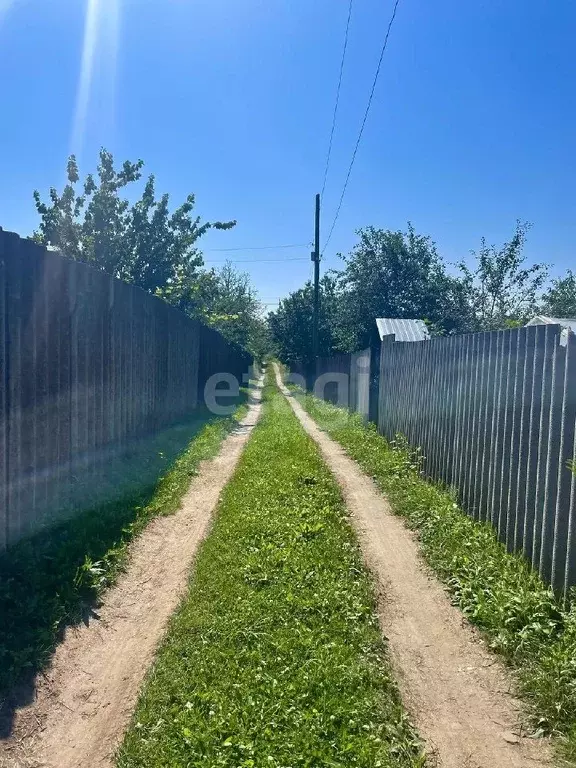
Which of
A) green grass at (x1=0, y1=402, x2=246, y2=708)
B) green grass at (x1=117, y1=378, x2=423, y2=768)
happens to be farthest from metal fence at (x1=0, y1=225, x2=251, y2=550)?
green grass at (x1=117, y1=378, x2=423, y2=768)

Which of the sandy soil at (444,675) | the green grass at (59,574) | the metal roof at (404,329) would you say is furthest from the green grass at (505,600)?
the metal roof at (404,329)

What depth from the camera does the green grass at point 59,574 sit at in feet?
9.81

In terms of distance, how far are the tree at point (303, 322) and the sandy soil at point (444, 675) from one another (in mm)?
23896

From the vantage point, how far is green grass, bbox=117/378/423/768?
7.60 feet

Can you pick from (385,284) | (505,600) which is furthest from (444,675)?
(385,284)

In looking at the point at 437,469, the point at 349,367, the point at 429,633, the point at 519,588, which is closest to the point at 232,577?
the point at 429,633

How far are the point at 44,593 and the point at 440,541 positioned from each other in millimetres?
3237

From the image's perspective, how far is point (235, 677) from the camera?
279cm

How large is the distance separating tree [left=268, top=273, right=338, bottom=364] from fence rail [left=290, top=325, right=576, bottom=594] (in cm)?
2139

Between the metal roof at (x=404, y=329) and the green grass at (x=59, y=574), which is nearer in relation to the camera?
the green grass at (x=59, y=574)

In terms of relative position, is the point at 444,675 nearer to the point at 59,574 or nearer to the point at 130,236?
the point at 59,574

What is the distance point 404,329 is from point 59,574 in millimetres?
11177

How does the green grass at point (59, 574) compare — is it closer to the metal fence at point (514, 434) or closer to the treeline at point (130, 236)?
the metal fence at point (514, 434)

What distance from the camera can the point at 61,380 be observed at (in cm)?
519
